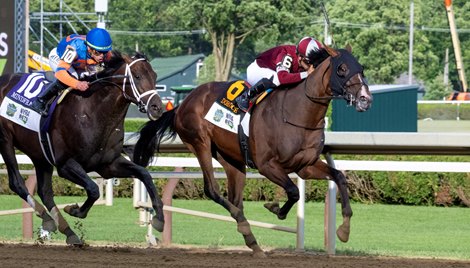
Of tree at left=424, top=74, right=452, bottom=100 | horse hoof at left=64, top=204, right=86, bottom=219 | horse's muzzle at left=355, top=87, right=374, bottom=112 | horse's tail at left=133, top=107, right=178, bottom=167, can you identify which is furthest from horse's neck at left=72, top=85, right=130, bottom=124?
tree at left=424, top=74, right=452, bottom=100

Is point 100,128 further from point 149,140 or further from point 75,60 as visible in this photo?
point 149,140

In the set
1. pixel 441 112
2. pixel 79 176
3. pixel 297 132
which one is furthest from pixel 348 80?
pixel 441 112

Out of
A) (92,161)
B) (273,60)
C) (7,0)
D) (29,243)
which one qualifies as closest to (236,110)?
(273,60)

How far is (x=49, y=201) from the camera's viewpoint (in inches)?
318

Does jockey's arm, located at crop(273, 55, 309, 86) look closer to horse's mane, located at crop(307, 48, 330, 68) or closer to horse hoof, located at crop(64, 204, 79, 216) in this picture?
horse's mane, located at crop(307, 48, 330, 68)

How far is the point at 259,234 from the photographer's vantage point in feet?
33.2

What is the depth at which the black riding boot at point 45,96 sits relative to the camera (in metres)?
7.69

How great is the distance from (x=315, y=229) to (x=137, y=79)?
3.63 meters

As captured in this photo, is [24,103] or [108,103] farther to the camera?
[24,103]

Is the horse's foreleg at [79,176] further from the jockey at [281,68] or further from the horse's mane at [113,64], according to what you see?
the jockey at [281,68]

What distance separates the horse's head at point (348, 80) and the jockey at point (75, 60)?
5.20ft

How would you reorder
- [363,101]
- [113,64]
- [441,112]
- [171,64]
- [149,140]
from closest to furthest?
[363,101] → [113,64] → [149,140] → [441,112] → [171,64]

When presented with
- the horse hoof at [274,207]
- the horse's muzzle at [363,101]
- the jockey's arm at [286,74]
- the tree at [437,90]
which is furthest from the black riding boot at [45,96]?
the tree at [437,90]

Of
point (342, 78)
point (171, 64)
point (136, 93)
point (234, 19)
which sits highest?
point (234, 19)
